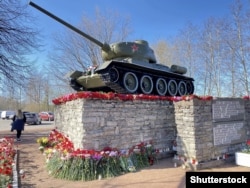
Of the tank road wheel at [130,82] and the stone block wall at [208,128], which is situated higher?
the tank road wheel at [130,82]

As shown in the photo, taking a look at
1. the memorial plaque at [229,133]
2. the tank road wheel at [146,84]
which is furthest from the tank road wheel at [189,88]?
the memorial plaque at [229,133]

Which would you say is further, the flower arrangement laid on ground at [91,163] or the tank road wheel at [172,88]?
the tank road wheel at [172,88]

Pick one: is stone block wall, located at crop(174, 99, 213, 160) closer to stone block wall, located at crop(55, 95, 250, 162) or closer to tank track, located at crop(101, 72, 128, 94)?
stone block wall, located at crop(55, 95, 250, 162)

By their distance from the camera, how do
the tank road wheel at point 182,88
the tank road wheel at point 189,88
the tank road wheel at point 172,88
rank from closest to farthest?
1. the tank road wheel at point 172,88
2. the tank road wheel at point 182,88
3. the tank road wheel at point 189,88

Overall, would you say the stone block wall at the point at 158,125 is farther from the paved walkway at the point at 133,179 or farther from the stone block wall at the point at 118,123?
the paved walkway at the point at 133,179

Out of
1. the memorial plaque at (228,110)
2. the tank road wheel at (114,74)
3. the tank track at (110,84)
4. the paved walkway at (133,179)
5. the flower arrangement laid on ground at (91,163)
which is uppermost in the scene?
the tank road wheel at (114,74)

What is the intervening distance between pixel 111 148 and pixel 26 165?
8.65 feet

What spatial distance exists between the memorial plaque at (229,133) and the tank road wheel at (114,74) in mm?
4435

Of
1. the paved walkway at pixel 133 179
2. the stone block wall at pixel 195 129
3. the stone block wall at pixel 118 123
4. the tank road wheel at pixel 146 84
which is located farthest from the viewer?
the tank road wheel at pixel 146 84

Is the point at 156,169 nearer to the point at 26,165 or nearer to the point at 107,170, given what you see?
the point at 107,170

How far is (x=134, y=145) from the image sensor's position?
8164 millimetres

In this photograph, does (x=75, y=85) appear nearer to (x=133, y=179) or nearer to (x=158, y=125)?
(x=158, y=125)

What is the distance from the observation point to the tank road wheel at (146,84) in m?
12.1

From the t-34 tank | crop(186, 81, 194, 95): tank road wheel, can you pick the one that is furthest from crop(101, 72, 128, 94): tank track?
crop(186, 81, 194, 95): tank road wheel
